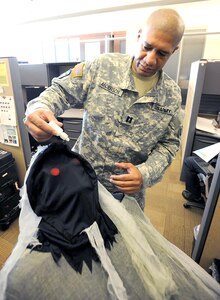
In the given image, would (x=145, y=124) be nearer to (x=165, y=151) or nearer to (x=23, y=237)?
(x=165, y=151)

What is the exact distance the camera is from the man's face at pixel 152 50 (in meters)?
0.66

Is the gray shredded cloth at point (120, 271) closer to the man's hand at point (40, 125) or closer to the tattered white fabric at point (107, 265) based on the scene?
the tattered white fabric at point (107, 265)

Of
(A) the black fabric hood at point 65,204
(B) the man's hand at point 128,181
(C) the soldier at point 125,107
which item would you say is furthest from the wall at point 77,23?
(A) the black fabric hood at point 65,204

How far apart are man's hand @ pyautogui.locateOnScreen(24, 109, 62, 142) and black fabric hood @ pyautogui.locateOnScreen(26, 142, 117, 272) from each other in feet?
0.15

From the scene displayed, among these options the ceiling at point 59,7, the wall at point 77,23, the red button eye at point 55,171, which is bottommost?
the red button eye at point 55,171

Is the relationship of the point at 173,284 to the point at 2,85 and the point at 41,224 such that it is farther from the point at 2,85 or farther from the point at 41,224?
the point at 2,85

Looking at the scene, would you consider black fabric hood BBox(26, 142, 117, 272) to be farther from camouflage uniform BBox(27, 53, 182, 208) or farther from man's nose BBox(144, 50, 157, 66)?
man's nose BBox(144, 50, 157, 66)

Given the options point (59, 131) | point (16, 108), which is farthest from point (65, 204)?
point (16, 108)

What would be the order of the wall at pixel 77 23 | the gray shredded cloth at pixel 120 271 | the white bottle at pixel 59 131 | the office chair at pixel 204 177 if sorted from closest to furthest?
the gray shredded cloth at pixel 120 271, the white bottle at pixel 59 131, the office chair at pixel 204 177, the wall at pixel 77 23

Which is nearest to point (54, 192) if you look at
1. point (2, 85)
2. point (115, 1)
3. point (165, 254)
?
point (165, 254)

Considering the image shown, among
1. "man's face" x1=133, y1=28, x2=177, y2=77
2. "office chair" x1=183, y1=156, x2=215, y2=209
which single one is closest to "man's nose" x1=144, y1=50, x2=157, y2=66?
"man's face" x1=133, y1=28, x2=177, y2=77

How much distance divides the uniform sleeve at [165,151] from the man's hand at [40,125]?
388 mm

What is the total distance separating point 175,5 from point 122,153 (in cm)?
511

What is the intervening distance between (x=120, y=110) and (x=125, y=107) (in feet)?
0.09
